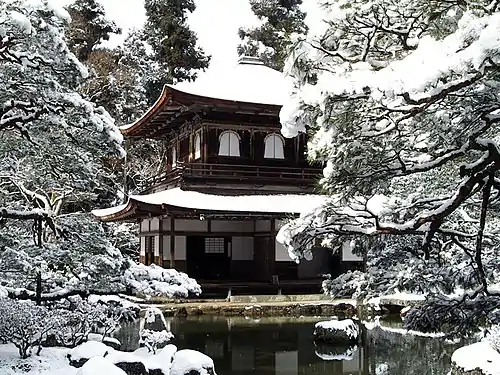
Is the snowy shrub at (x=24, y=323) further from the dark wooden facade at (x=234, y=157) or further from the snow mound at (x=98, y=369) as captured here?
the dark wooden facade at (x=234, y=157)

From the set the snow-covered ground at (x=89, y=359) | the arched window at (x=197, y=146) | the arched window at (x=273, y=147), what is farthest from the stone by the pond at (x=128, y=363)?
the arched window at (x=273, y=147)

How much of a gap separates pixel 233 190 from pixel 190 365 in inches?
470

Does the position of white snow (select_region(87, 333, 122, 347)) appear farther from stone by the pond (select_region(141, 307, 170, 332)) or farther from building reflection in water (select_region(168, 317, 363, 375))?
stone by the pond (select_region(141, 307, 170, 332))

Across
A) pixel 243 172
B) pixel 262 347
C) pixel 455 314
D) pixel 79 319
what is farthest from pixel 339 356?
pixel 243 172

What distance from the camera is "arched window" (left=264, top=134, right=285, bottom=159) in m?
20.9

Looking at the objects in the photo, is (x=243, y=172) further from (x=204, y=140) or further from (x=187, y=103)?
(x=187, y=103)

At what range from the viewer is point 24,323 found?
847 cm

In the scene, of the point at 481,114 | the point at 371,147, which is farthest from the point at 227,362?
the point at 481,114

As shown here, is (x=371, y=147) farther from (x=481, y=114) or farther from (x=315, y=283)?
(x=315, y=283)

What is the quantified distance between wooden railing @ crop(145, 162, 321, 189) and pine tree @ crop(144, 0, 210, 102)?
40.5 feet

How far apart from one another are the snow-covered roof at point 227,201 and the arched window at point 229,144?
1.60 meters

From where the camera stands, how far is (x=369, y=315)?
17.1m

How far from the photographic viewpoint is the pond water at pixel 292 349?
1070 centimetres

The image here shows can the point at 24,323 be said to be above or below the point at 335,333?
above
